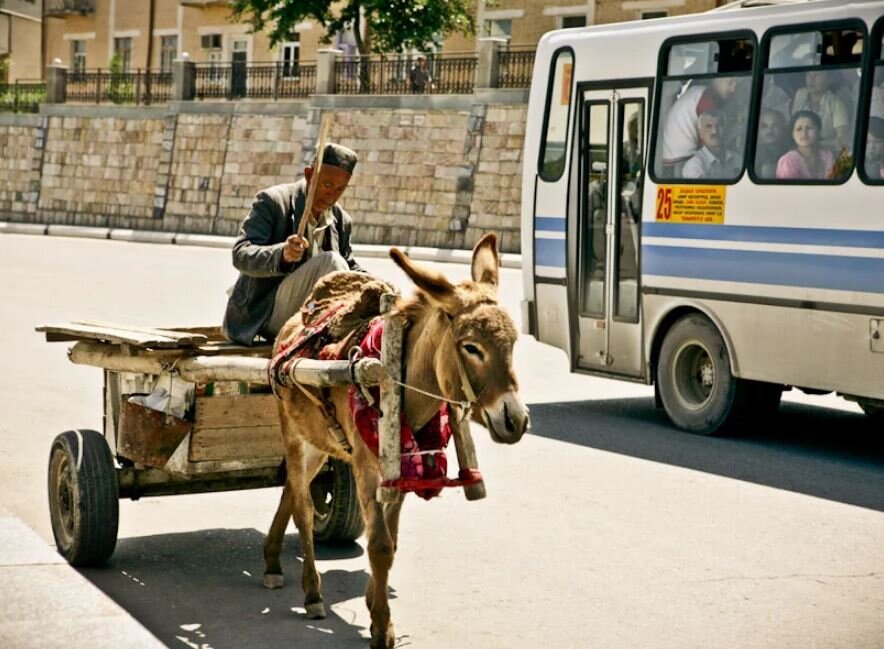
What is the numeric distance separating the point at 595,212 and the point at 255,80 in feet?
116

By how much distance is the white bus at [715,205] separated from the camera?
11.2m

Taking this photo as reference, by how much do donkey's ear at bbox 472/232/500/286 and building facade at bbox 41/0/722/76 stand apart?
36732mm

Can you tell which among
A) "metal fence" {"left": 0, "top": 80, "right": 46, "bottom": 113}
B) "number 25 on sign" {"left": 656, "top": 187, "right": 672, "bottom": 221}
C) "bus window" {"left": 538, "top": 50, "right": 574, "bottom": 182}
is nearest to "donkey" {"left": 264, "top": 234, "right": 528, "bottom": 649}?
"number 25 on sign" {"left": 656, "top": 187, "right": 672, "bottom": 221}

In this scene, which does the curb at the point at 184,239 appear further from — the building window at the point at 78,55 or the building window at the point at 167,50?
the building window at the point at 78,55

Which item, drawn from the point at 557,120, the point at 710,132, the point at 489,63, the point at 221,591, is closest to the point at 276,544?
the point at 221,591

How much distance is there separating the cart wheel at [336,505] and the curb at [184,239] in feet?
87.4

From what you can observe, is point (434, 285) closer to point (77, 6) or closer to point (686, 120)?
point (686, 120)

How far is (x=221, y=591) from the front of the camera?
680 centimetres

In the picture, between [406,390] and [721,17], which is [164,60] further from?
[406,390]

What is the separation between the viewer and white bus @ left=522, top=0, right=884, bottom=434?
36.7 feet

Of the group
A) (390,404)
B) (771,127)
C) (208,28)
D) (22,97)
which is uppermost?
(208,28)

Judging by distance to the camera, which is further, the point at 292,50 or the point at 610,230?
the point at 292,50

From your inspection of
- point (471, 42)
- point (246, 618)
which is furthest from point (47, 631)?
point (471, 42)

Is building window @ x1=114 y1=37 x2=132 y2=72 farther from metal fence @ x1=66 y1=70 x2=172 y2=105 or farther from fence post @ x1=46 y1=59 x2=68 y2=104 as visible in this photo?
fence post @ x1=46 y1=59 x2=68 y2=104
